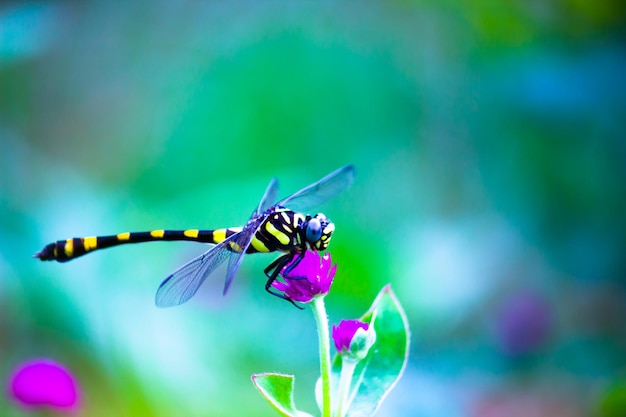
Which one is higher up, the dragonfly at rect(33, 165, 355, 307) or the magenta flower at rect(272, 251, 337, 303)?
the dragonfly at rect(33, 165, 355, 307)

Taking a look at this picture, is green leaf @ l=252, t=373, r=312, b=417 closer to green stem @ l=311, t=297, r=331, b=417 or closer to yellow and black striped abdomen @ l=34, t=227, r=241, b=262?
green stem @ l=311, t=297, r=331, b=417

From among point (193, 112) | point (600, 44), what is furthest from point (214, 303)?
point (600, 44)

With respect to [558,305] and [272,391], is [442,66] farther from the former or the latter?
[272,391]

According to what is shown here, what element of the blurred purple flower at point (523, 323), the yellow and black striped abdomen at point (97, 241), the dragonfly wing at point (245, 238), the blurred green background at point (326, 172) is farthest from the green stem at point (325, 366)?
the blurred purple flower at point (523, 323)

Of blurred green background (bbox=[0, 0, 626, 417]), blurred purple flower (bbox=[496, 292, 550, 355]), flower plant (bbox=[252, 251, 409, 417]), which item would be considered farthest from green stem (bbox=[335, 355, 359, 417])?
blurred purple flower (bbox=[496, 292, 550, 355])

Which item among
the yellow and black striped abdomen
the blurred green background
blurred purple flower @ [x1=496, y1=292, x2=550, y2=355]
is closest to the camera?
the yellow and black striped abdomen

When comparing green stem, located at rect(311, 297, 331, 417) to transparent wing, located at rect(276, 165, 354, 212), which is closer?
green stem, located at rect(311, 297, 331, 417)

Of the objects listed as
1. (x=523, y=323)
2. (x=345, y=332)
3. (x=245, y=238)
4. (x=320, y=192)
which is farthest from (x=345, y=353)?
(x=523, y=323)
